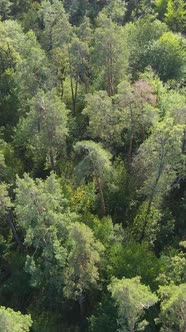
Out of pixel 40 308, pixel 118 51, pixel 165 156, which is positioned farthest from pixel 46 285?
pixel 118 51

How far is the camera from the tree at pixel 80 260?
3509cm

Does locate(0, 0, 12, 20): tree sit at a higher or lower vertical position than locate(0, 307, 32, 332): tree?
higher

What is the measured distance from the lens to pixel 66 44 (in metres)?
61.9

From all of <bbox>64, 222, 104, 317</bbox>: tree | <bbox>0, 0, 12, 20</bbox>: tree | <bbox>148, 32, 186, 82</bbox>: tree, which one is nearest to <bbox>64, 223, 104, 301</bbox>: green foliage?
<bbox>64, 222, 104, 317</bbox>: tree

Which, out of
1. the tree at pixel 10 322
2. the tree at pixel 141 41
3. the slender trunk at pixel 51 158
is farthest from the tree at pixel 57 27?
the tree at pixel 10 322

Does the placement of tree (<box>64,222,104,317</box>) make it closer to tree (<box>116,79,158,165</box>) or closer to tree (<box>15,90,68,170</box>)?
tree (<box>15,90,68,170</box>)

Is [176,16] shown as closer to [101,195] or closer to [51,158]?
[51,158]

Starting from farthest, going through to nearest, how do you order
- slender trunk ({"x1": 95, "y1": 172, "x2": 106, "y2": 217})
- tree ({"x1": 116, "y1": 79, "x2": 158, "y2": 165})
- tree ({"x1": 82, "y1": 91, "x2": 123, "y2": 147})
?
1. tree ({"x1": 82, "y1": 91, "x2": 123, "y2": 147})
2. tree ({"x1": 116, "y1": 79, "x2": 158, "y2": 165})
3. slender trunk ({"x1": 95, "y1": 172, "x2": 106, "y2": 217})

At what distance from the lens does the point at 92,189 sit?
48469 mm

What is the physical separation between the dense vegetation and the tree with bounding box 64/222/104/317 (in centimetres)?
10

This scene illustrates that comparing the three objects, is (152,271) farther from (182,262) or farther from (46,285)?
(46,285)

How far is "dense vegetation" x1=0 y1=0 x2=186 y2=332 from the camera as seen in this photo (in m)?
36.7

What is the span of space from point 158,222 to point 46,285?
46.7 ft

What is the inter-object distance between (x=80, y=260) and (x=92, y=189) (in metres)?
13.8
